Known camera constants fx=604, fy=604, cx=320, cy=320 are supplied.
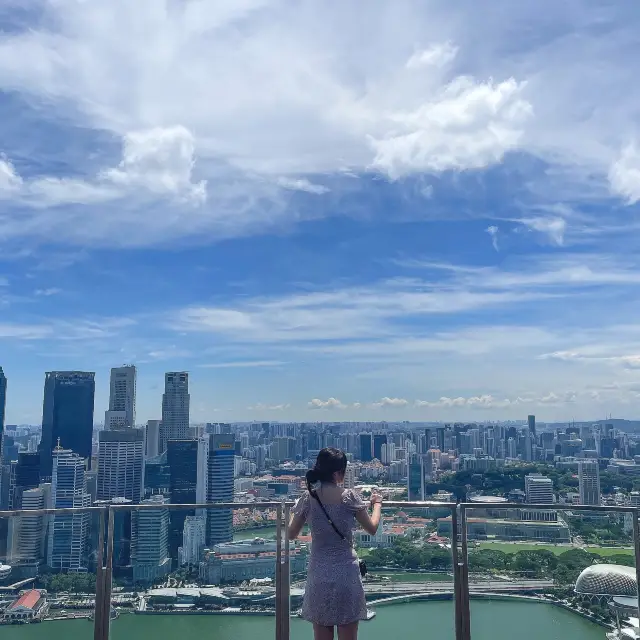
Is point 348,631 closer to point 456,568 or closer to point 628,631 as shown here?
point 456,568

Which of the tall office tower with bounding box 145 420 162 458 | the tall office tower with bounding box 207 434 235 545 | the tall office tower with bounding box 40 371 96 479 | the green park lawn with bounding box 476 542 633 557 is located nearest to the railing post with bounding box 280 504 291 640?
the tall office tower with bounding box 207 434 235 545

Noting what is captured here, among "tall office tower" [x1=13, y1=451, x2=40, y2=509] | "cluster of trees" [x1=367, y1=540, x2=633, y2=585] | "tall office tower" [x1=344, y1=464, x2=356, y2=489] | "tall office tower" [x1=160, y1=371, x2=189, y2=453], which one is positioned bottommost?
"tall office tower" [x1=13, y1=451, x2=40, y2=509]

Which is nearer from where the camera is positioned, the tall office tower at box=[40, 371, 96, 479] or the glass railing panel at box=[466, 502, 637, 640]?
the glass railing panel at box=[466, 502, 637, 640]

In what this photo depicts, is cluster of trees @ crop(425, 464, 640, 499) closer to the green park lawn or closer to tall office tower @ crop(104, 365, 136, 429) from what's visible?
the green park lawn

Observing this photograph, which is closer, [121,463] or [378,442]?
[378,442]

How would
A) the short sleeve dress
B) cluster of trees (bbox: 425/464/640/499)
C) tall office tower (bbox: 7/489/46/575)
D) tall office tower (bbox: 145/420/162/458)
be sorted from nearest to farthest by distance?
the short sleeve dress, tall office tower (bbox: 7/489/46/575), cluster of trees (bbox: 425/464/640/499), tall office tower (bbox: 145/420/162/458)

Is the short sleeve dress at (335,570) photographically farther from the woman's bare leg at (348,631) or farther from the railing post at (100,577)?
the railing post at (100,577)

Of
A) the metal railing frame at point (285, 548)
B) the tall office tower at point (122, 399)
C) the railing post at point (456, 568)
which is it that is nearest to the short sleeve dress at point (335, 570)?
the metal railing frame at point (285, 548)

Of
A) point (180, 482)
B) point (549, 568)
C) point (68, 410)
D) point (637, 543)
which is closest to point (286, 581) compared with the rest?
point (549, 568)
